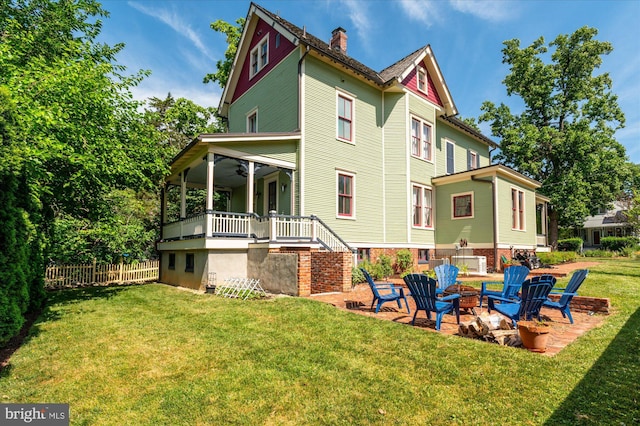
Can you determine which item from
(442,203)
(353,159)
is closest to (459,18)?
(353,159)

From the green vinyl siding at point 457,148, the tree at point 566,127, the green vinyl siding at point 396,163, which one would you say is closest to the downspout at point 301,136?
the green vinyl siding at point 396,163

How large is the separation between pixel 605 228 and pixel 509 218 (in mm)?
37614

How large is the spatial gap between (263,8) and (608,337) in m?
17.9

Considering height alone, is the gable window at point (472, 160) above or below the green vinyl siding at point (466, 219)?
above

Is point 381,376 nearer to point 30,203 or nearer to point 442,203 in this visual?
point 30,203

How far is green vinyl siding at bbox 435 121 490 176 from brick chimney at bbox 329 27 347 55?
7.05 meters

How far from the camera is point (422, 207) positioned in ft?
60.1

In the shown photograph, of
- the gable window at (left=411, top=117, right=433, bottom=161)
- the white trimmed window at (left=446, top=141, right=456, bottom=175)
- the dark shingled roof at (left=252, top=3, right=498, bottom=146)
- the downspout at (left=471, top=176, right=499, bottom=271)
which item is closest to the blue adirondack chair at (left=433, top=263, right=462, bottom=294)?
the downspout at (left=471, top=176, right=499, bottom=271)

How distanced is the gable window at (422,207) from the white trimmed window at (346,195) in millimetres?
4261

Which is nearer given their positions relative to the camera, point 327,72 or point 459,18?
point 459,18

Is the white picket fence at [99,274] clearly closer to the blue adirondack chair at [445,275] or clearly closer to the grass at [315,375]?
the grass at [315,375]

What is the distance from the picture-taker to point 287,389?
3.92 metres

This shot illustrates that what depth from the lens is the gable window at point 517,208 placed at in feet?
61.0

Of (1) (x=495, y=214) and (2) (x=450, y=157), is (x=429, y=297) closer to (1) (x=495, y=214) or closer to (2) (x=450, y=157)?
(1) (x=495, y=214)
